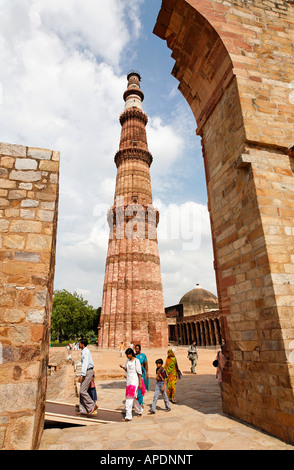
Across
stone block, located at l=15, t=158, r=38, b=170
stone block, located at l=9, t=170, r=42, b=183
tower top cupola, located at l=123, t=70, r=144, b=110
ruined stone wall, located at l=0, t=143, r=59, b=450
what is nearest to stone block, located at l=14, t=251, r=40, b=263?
ruined stone wall, located at l=0, t=143, r=59, b=450

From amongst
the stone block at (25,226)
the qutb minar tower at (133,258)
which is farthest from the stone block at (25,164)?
the qutb minar tower at (133,258)

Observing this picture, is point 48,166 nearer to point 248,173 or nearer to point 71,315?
point 248,173

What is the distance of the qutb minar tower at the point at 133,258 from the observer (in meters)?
22.0

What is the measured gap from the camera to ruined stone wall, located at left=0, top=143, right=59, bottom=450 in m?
2.58

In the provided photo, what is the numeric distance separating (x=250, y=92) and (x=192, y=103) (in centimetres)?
190

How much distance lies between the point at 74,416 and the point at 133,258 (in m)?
20.2

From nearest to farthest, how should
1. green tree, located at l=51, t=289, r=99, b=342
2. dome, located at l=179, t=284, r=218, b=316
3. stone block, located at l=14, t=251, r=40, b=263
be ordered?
stone block, located at l=14, t=251, r=40, b=263
dome, located at l=179, t=284, r=218, b=316
green tree, located at l=51, t=289, r=99, b=342

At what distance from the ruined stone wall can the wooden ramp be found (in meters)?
0.68

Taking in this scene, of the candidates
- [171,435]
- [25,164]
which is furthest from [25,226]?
[171,435]

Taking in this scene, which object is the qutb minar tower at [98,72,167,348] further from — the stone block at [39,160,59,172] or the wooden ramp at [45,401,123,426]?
the stone block at [39,160,59,172]

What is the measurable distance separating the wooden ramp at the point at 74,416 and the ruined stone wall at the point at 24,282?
68cm

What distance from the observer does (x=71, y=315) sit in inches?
1419

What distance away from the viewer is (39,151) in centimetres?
344
